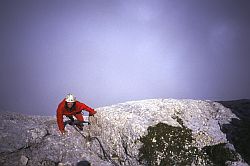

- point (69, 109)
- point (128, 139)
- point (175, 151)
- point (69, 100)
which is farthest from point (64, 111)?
point (175, 151)

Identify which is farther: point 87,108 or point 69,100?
point 87,108

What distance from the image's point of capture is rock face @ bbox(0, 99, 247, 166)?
1284 centimetres

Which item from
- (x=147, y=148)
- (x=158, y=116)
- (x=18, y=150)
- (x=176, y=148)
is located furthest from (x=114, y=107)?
(x=18, y=150)

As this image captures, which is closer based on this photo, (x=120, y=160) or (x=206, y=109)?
(x=120, y=160)

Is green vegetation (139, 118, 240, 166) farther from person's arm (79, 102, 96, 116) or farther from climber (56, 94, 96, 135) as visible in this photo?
climber (56, 94, 96, 135)

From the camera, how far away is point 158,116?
53.2ft

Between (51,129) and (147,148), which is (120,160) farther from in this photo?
(51,129)

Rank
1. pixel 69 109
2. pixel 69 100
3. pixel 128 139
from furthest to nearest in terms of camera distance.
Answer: pixel 69 109 → pixel 69 100 → pixel 128 139

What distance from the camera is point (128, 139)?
1447cm

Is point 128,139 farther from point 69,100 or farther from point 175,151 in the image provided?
point 69,100

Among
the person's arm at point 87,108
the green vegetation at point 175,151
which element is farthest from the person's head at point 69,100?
the green vegetation at point 175,151

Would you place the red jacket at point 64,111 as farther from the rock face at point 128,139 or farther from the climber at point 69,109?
the rock face at point 128,139

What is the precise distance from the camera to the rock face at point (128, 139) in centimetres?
1284

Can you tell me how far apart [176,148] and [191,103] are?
611cm
